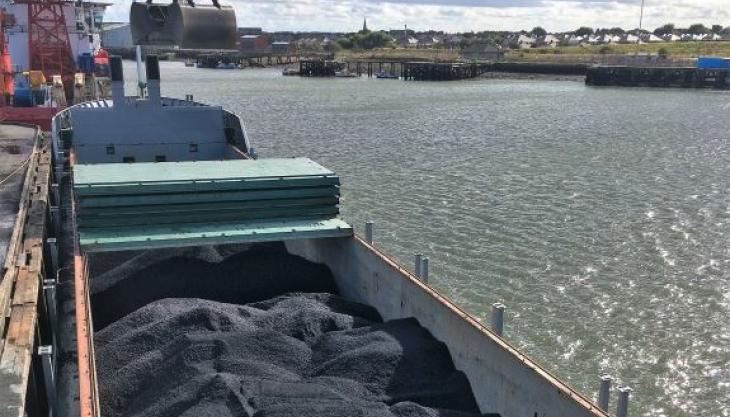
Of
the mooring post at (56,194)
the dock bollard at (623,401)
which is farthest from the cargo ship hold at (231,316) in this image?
the mooring post at (56,194)

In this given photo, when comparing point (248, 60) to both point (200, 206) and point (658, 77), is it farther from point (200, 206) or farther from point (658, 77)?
point (200, 206)

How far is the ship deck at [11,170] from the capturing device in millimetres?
12365

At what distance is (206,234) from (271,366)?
3.37 metres

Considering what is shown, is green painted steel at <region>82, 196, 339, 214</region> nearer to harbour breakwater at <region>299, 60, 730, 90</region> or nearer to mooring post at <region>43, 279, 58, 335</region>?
mooring post at <region>43, 279, 58, 335</region>

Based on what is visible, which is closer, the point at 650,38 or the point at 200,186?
the point at 200,186

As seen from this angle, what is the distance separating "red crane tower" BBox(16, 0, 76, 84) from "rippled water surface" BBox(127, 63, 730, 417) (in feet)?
37.9

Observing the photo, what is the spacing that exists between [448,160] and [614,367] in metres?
17.6

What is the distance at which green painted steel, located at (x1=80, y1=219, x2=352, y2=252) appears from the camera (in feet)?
31.1

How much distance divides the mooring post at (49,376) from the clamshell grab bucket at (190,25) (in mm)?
3615

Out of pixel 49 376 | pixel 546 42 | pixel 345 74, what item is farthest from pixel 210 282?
pixel 546 42

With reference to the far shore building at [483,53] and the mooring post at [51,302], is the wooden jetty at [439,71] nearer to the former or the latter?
the far shore building at [483,53]

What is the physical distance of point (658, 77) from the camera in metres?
73.9

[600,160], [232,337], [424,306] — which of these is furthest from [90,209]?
[600,160]

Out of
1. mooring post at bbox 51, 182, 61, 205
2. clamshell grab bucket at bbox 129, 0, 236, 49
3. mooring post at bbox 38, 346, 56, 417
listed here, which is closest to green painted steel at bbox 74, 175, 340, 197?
mooring post at bbox 38, 346, 56, 417
